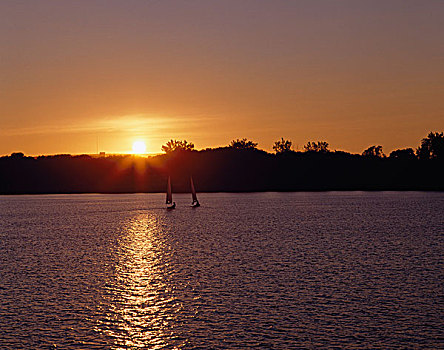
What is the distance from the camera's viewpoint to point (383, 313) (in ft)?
94.0

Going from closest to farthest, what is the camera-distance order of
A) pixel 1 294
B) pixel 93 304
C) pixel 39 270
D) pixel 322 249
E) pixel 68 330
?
1. pixel 68 330
2. pixel 93 304
3. pixel 1 294
4. pixel 39 270
5. pixel 322 249

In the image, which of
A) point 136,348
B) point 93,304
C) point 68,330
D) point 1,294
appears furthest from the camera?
point 1,294

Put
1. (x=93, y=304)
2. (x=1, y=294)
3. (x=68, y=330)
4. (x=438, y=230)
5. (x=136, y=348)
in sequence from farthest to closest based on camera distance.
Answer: (x=438, y=230) → (x=1, y=294) → (x=93, y=304) → (x=68, y=330) → (x=136, y=348)

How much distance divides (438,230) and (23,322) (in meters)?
69.2

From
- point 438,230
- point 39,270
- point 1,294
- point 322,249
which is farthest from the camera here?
point 438,230

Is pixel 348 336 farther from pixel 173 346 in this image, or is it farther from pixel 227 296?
pixel 227 296

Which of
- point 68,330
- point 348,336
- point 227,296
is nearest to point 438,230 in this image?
point 227,296

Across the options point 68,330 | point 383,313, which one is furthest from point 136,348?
point 383,313

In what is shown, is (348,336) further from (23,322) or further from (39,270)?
(39,270)

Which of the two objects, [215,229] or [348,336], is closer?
[348,336]

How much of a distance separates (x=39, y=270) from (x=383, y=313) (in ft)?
94.2

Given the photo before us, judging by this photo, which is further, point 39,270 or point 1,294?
point 39,270

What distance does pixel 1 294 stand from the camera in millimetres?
34594

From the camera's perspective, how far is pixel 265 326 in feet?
86.6
